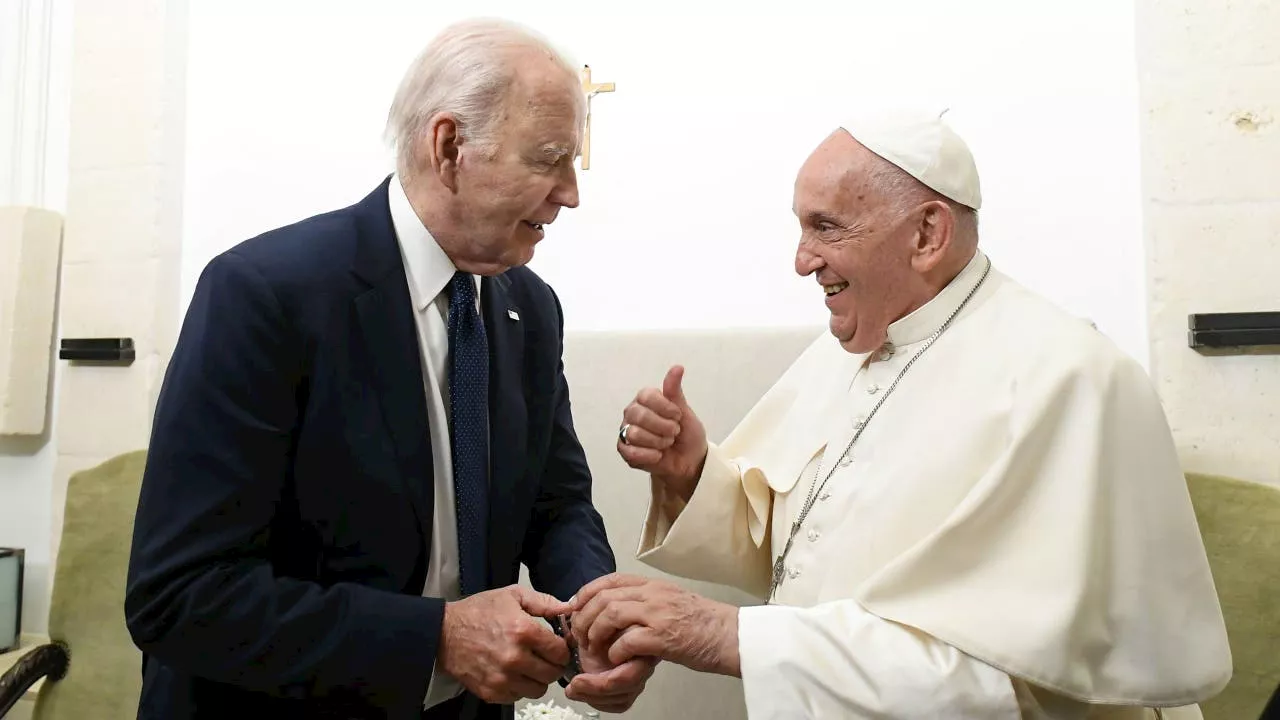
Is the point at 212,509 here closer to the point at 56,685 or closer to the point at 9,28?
the point at 56,685

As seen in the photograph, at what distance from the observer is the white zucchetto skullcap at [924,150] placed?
2080mm

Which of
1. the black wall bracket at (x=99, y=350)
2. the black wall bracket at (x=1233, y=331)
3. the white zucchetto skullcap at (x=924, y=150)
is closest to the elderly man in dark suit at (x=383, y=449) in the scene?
the white zucchetto skullcap at (x=924, y=150)

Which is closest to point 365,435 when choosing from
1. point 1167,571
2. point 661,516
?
point 661,516

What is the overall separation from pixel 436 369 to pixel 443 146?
0.42 metres

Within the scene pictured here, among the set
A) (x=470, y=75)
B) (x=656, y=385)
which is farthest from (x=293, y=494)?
(x=656, y=385)

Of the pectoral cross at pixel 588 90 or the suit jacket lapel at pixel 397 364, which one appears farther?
the pectoral cross at pixel 588 90

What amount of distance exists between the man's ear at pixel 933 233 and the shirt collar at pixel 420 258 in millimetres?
1029

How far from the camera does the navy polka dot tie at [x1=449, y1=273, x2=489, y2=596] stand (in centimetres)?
175

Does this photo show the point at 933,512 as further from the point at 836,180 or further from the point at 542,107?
the point at 542,107

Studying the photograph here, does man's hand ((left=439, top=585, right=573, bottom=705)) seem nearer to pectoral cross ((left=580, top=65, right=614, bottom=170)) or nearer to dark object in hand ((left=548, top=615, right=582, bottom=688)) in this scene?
dark object in hand ((left=548, top=615, right=582, bottom=688))

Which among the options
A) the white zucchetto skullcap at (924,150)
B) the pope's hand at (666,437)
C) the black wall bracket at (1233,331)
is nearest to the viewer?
the white zucchetto skullcap at (924,150)

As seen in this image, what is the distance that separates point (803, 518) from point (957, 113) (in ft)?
5.64

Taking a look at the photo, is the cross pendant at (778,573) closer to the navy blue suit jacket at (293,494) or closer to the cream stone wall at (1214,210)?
the navy blue suit jacket at (293,494)

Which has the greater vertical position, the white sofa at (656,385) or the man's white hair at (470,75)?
the man's white hair at (470,75)
